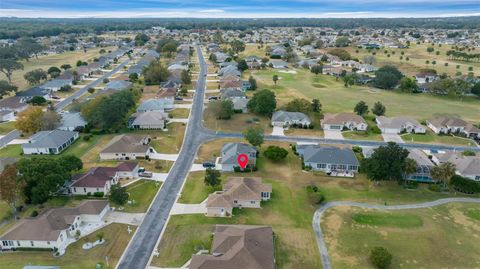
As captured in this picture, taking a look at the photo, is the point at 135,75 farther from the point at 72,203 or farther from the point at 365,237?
the point at 365,237

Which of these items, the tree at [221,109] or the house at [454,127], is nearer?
the house at [454,127]

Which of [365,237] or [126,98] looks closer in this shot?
[365,237]

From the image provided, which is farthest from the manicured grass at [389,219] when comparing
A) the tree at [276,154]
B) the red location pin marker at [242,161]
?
the red location pin marker at [242,161]

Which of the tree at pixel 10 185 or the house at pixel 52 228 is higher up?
the tree at pixel 10 185

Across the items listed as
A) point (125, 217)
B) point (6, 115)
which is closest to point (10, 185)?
point (125, 217)

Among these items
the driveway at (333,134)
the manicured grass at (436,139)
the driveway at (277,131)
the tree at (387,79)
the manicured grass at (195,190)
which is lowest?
the manicured grass at (195,190)

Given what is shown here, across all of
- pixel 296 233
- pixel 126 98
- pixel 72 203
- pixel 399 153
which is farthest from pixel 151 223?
pixel 126 98

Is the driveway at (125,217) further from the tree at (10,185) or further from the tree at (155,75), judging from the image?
the tree at (155,75)

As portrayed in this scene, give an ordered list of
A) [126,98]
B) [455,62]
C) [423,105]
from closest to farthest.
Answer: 1. [126,98]
2. [423,105]
3. [455,62]
